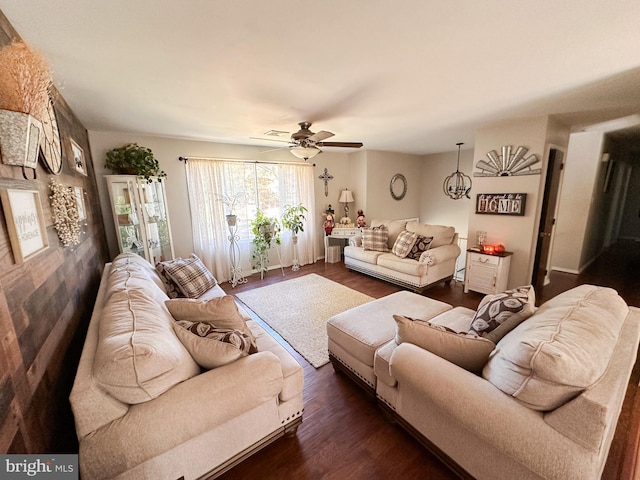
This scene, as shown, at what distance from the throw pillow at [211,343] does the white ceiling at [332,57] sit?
1566 millimetres

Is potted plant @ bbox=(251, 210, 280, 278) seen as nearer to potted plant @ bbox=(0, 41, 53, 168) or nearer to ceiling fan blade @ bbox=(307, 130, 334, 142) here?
ceiling fan blade @ bbox=(307, 130, 334, 142)

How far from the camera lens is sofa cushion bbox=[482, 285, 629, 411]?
36.0 inches

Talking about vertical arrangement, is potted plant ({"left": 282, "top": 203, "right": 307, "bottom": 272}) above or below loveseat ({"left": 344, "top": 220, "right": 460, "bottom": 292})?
above

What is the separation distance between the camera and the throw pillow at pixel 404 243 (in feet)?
12.7

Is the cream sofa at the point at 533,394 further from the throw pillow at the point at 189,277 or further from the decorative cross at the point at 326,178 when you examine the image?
the decorative cross at the point at 326,178

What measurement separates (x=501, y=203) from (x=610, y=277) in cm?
264

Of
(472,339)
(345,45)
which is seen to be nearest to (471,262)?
(472,339)

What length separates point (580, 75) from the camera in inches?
74.5

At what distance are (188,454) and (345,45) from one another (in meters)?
2.27

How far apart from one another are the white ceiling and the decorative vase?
1.87 feet

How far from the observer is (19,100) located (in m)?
0.96

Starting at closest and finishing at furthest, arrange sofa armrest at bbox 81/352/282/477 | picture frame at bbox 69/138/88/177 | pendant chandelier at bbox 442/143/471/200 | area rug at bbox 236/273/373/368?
sofa armrest at bbox 81/352/282/477, picture frame at bbox 69/138/88/177, area rug at bbox 236/273/373/368, pendant chandelier at bbox 442/143/471/200

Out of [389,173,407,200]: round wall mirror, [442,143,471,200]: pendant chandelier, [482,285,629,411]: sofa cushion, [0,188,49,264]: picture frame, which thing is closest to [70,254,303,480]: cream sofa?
[0,188,49,264]: picture frame

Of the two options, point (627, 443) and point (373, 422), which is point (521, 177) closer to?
point (627, 443)
